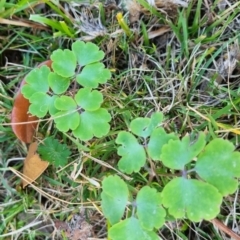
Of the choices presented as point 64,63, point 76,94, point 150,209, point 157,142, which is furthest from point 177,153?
point 64,63

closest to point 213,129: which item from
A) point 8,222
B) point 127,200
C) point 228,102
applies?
point 228,102

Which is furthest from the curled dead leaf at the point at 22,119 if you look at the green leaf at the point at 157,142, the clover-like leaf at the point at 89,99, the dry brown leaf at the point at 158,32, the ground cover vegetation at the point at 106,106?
the green leaf at the point at 157,142

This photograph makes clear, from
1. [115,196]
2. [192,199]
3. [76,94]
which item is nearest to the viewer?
[192,199]

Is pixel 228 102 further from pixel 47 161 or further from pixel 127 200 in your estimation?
pixel 47 161

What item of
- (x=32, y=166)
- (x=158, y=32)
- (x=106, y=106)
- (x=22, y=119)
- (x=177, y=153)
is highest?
(x=158, y=32)

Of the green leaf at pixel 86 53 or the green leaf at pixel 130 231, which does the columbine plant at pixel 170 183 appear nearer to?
the green leaf at pixel 130 231

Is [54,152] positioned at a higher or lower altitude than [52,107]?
lower

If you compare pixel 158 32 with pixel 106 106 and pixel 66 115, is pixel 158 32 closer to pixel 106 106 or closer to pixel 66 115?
pixel 106 106
